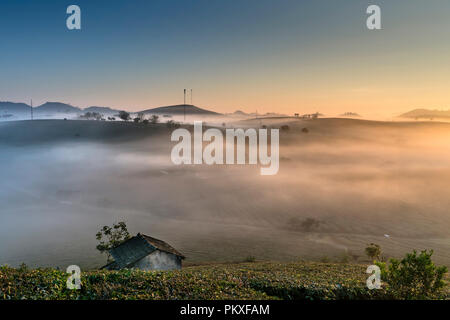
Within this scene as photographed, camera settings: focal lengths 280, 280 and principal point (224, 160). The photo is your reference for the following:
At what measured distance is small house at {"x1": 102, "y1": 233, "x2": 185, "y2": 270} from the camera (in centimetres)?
3080

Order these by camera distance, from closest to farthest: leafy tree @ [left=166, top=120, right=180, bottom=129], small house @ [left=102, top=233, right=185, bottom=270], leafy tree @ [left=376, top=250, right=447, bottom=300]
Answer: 1. leafy tree @ [left=376, top=250, right=447, bottom=300]
2. small house @ [left=102, top=233, right=185, bottom=270]
3. leafy tree @ [left=166, top=120, right=180, bottom=129]

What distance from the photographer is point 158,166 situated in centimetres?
10725

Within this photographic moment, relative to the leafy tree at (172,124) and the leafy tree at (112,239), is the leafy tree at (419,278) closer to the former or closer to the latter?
the leafy tree at (112,239)

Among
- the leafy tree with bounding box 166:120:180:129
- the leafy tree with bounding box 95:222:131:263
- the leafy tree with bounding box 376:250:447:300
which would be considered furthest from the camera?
→ the leafy tree with bounding box 166:120:180:129

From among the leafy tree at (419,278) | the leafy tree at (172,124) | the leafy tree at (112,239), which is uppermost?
the leafy tree at (172,124)

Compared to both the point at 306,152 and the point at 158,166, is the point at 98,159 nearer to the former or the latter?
the point at 158,166

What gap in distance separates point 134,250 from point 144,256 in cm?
248

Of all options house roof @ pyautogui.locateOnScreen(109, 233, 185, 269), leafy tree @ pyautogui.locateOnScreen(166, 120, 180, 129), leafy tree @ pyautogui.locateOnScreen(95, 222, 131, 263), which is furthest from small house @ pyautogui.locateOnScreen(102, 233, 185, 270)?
leafy tree @ pyautogui.locateOnScreen(166, 120, 180, 129)

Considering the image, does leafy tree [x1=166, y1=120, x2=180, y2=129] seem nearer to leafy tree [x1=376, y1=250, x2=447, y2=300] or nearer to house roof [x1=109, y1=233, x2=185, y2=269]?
house roof [x1=109, y1=233, x2=185, y2=269]

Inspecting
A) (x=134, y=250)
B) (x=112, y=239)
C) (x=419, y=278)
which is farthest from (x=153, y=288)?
(x=112, y=239)

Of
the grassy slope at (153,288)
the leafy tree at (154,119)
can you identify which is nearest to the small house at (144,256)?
the grassy slope at (153,288)

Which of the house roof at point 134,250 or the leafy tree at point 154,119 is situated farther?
the leafy tree at point 154,119

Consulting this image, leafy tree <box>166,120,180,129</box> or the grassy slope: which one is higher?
leafy tree <box>166,120,180,129</box>

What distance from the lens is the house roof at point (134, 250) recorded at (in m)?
31.2
